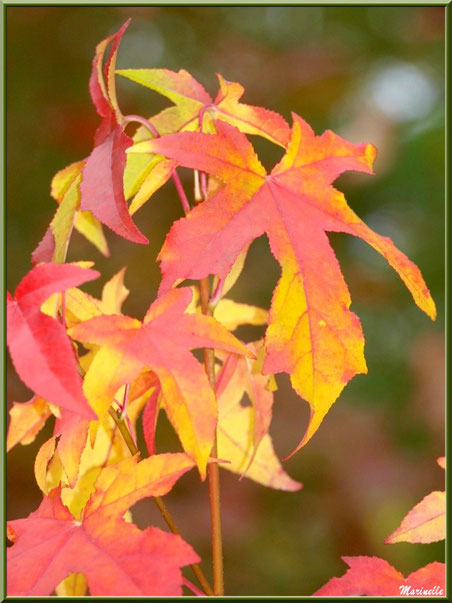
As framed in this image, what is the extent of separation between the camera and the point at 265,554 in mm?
1844

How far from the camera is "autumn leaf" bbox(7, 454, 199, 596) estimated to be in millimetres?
404

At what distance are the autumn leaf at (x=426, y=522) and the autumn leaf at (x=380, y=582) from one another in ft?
0.07

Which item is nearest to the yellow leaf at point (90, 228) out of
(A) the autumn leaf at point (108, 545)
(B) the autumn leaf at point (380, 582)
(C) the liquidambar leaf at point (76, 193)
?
(C) the liquidambar leaf at point (76, 193)

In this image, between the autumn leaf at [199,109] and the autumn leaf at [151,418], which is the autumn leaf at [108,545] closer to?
the autumn leaf at [151,418]

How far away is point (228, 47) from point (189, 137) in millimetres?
1979

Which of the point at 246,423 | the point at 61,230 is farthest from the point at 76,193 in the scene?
the point at 246,423

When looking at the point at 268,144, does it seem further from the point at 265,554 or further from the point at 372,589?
the point at 372,589

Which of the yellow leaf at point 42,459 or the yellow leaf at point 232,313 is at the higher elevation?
the yellow leaf at point 232,313

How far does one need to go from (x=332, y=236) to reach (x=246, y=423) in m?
1.61

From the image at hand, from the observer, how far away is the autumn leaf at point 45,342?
1.24 ft

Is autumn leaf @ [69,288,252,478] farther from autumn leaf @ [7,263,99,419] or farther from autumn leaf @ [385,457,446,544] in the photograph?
autumn leaf @ [385,457,446,544]

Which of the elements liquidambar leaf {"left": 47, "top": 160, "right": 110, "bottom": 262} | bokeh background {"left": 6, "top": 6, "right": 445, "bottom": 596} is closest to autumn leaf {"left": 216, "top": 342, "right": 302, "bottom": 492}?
liquidambar leaf {"left": 47, "top": 160, "right": 110, "bottom": 262}

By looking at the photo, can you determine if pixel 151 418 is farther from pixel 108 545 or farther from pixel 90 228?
pixel 90 228

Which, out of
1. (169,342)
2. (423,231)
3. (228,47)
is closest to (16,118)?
(228,47)
